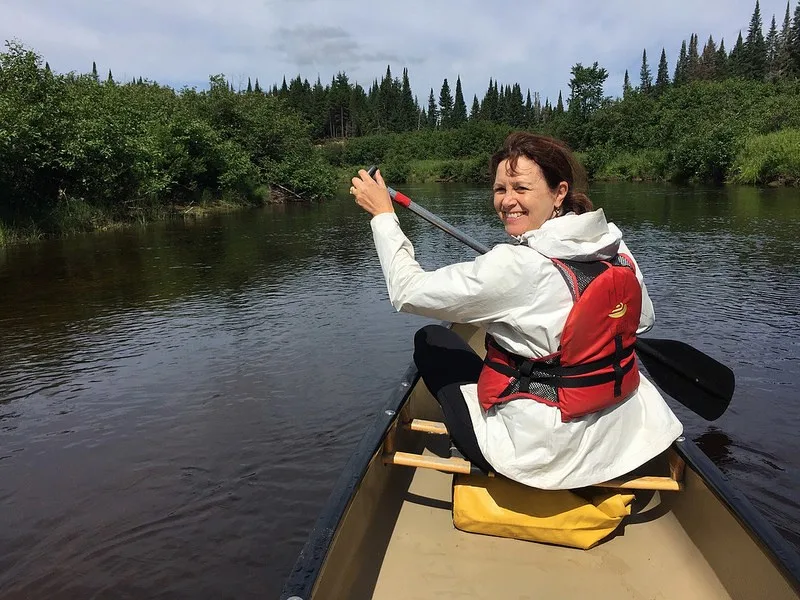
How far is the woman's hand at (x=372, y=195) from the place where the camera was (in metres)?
2.51

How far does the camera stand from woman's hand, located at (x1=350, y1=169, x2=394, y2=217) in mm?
2512

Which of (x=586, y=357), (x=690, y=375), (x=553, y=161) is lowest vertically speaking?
(x=690, y=375)

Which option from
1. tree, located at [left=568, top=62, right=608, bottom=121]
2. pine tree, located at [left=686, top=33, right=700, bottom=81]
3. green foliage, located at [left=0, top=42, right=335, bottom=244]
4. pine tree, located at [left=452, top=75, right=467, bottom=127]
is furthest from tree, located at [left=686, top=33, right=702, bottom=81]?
green foliage, located at [left=0, top=42, right=335, bottom=244]

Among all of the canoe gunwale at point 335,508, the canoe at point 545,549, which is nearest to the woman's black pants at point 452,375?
the canoe at point 545,549

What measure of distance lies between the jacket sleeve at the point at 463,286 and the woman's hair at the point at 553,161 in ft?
1.63

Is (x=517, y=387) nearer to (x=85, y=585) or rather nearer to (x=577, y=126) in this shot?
(x=85, y=585)

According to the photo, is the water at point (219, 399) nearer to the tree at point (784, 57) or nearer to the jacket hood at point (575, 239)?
the jacket hood at point (575, 239)

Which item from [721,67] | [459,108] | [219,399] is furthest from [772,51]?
[219,399]

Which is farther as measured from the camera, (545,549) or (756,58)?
(756,58)

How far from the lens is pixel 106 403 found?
566cm

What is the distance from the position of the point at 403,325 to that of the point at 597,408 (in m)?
5.74

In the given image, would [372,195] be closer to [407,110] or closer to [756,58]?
[756,58]

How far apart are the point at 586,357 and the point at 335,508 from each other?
111 centimetres

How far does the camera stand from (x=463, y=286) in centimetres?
→ 215
